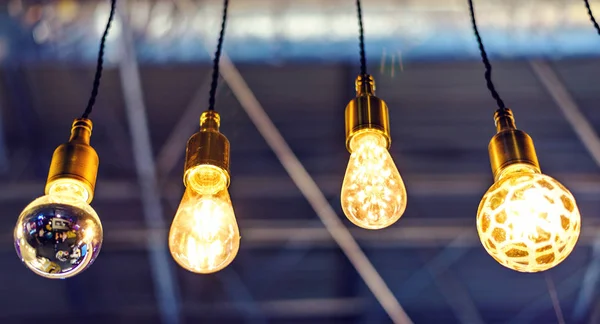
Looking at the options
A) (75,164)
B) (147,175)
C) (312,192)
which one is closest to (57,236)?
(75,164)

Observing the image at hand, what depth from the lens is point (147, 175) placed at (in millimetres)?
2852

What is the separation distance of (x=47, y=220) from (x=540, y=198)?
0.61 m

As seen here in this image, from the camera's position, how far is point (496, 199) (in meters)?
0.77

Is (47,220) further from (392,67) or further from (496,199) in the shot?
(392,67)

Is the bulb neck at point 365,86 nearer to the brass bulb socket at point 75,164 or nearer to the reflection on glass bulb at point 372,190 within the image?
the reflection on glass bulb at point 372,190

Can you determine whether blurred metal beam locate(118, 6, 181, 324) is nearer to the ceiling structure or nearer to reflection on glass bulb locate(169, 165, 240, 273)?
the ceiling structure

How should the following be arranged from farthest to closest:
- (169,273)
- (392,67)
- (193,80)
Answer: (169,273), (193,80), (392,67)

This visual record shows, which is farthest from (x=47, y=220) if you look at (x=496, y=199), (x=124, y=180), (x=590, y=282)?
(x=590, y=282)

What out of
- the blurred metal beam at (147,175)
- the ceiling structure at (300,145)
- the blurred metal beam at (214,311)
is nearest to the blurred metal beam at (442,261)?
the ceiling structure at (300,145)

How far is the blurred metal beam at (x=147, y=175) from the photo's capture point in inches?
88.4

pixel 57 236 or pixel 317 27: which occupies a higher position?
pixel 317 27

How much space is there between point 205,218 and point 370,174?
249 mm

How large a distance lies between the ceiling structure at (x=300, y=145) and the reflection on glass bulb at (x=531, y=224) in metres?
1.18

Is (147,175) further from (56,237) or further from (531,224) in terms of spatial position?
(531,224)
